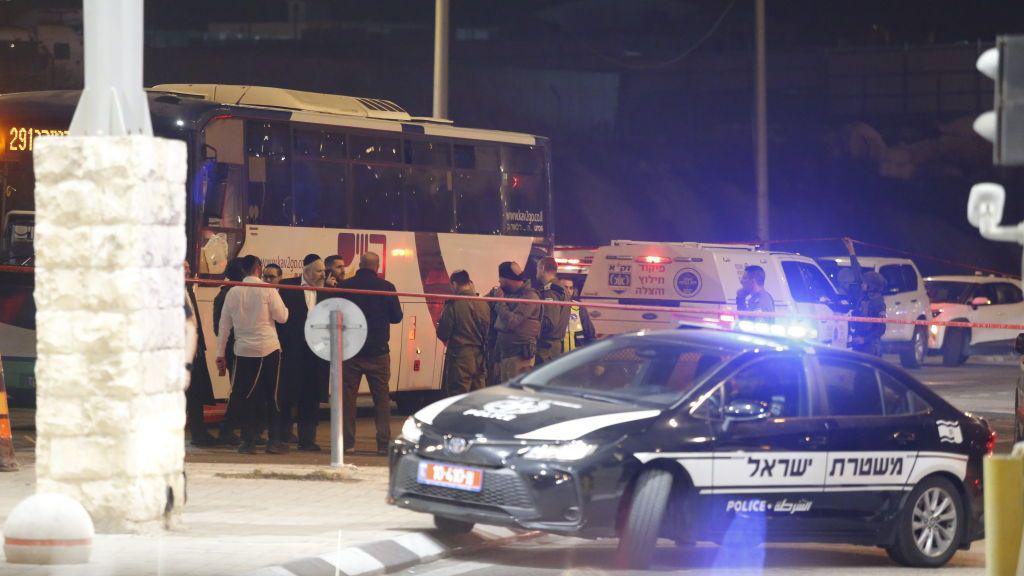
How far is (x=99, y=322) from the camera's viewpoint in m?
9.80

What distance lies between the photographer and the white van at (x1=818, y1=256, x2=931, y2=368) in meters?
29.9

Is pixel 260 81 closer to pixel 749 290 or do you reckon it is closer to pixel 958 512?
pixel 749 290

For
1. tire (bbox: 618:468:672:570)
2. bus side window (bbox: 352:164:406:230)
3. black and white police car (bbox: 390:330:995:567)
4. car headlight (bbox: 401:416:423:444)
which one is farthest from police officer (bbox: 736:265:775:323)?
tire (bbox: 618:468:672:570)

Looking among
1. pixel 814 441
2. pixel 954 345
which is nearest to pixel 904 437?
pixel 814 441

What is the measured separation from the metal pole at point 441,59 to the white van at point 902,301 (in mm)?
8275

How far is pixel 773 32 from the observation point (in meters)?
68.6

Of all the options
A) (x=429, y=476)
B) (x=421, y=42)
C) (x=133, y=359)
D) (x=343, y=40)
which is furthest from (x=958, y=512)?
(x=343, y=40)

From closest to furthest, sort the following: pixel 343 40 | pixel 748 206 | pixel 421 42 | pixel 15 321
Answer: pixel 15 321
pixel 748 206
pixel 421 42
pixel 343 40

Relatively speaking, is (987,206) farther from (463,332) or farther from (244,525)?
(463,332)

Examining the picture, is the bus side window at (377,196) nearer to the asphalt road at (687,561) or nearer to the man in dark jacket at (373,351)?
the man in dark jacket at (373,351)

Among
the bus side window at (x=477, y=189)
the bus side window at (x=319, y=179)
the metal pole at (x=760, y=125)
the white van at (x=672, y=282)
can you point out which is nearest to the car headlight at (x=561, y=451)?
the bus side window at (x=319, y=179)

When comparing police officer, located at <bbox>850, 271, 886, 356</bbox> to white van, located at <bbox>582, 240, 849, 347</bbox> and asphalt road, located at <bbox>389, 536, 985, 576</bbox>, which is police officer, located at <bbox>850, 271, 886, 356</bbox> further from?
asphalt road, located at <bbox>389, 536, 985, 576</bbox>

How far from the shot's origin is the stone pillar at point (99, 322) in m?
9.79

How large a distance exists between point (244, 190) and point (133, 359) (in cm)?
919
